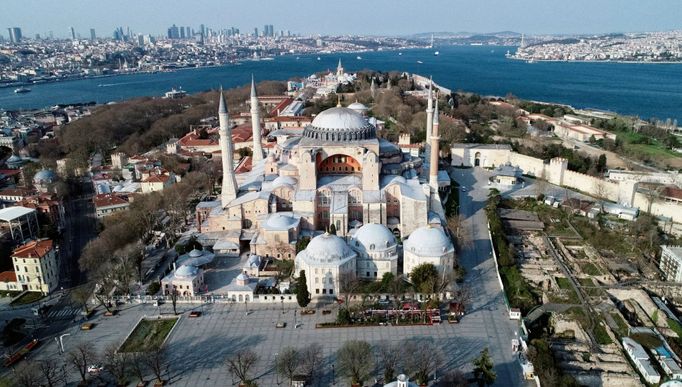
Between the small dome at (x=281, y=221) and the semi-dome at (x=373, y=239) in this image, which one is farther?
the small dome at (x=281, y=221)

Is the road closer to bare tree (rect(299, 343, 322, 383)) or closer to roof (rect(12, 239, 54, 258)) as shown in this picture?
bare tree (rect(299, 343, 322, 383))

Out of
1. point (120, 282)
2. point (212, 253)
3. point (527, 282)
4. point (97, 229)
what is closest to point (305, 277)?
point (212, 253)

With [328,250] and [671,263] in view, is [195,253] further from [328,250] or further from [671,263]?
[671,263]

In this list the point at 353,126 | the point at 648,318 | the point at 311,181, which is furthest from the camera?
the point at 353,126

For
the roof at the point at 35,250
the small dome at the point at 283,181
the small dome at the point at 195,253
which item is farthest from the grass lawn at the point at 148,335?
the small dome at the point at 283,181

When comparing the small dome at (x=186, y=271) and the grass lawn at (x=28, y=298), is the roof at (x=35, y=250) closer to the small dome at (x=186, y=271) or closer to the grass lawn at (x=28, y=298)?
the grass lawn at (x=28, y=298)

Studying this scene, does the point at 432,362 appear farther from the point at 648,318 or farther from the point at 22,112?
the point at 22,112
